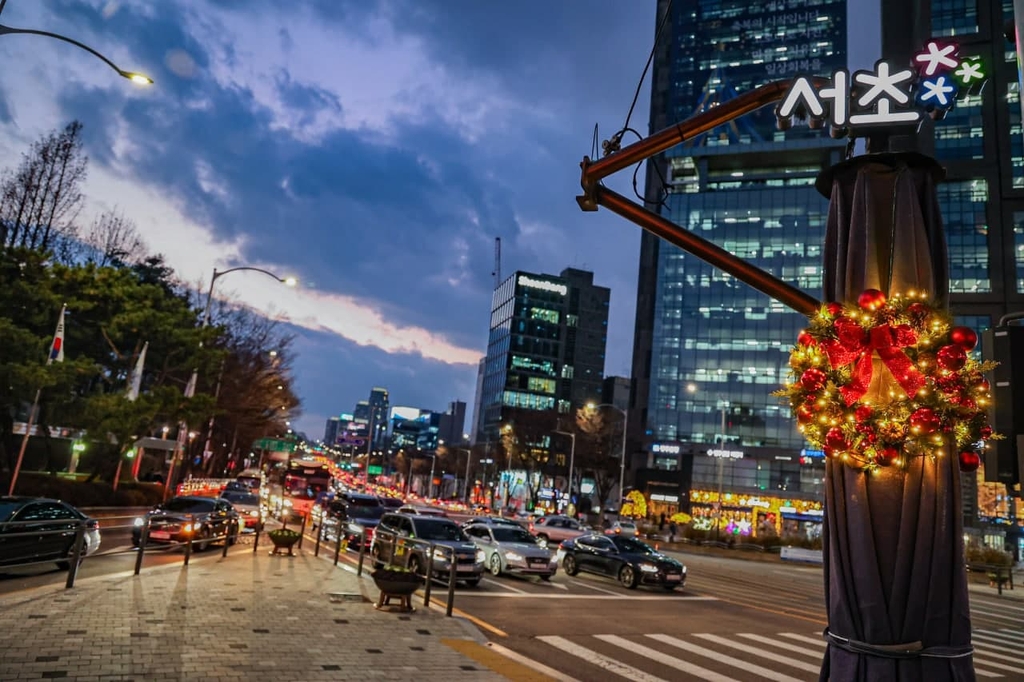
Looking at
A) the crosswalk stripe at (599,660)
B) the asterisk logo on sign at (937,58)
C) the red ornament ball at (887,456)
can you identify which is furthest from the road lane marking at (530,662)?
the asterisk logo on sign at (937,58)

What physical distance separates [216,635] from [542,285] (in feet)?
541

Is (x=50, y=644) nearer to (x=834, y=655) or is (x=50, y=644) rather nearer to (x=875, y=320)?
(x=834, y=655)

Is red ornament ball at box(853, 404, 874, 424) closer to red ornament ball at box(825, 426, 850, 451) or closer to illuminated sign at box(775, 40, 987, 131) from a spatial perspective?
A: red ornament ball at box(825, 426, 850, 451)

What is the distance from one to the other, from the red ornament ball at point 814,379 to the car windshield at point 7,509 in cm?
1621

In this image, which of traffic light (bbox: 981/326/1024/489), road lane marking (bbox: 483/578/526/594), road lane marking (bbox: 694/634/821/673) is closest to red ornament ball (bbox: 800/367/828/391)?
traffic light (bbox: 981/326/1024/489)

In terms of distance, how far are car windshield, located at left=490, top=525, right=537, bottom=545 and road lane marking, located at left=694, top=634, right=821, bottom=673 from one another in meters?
9.48

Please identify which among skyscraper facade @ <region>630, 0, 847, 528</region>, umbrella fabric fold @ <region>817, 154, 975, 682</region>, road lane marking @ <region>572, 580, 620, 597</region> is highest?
skyscraper facade @ <region>630, 0, 847, 528</region>

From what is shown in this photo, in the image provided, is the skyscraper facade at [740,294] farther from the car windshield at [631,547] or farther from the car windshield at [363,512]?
the car windshield at [631,547]

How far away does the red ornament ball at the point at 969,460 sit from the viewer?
5169mm

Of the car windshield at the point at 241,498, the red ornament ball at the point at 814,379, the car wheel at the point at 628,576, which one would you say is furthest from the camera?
the car windshield at the point at 241,498

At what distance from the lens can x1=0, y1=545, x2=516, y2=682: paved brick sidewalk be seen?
7.64 meters

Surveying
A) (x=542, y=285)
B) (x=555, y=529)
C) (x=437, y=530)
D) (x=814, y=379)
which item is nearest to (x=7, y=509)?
(x=437, y=530)

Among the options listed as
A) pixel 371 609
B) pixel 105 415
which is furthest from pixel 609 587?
pixel 105 415

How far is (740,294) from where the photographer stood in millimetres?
104625
